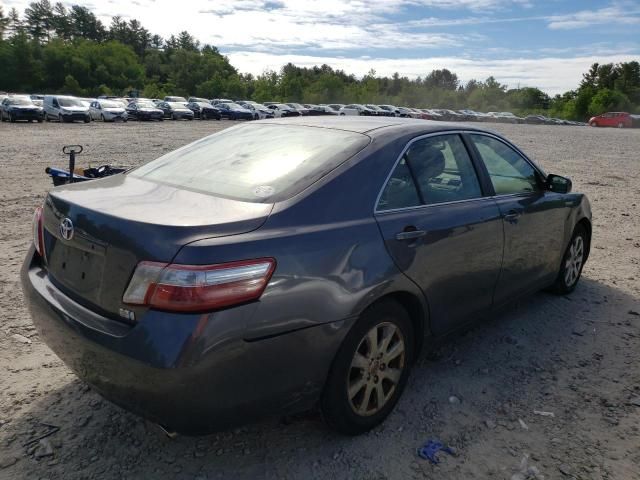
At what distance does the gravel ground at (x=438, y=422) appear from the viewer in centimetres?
260

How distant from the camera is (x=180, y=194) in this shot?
8.86 feet

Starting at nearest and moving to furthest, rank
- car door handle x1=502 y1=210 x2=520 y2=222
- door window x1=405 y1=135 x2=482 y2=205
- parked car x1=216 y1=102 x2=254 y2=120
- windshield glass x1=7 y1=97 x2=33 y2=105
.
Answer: door window x1=405 y1=135 x2=482 y2=205
car door handle x1=502 y1=210 x2=520 y2=222
windshield glass x1=7 y1=97 x2=33 y2=105
parked car x1=216 y1=102 x2=254 y2=120

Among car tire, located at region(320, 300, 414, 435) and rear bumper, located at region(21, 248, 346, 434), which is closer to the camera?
rear bumper, located at region(21, 248, 346, 434)

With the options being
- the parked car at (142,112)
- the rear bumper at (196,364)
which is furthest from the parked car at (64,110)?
the rear bumper at (196,364)

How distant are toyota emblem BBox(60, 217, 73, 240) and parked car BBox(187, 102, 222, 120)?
4373 cm

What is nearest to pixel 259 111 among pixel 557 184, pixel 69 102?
pixel 69 102

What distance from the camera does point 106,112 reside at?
34375mm

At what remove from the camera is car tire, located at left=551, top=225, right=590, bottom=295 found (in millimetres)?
4797

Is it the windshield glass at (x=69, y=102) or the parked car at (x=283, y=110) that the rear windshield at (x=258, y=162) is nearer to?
the windshield glass at (x=69, y=102)

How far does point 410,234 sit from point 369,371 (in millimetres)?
749

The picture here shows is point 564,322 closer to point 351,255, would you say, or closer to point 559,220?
point 559,220

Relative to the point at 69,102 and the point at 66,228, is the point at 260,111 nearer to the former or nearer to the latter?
the point at 69,102

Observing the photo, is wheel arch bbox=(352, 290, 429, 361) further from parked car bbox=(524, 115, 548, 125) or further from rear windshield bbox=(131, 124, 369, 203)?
parked car bbox=(524, 115, 548, 125)

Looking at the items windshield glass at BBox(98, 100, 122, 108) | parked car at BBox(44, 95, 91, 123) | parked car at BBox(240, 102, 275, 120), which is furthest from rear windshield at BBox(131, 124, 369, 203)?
parked car at BBox(240, 102, 275, 120)
